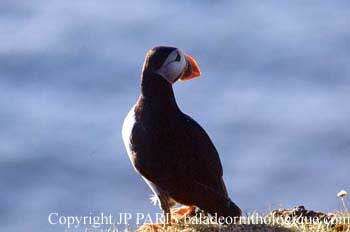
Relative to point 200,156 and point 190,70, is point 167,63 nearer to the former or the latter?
point 190,70

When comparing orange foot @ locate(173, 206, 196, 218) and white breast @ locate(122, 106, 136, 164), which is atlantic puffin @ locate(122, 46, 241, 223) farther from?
orange foot @ locate(173, 206, 196, 218)

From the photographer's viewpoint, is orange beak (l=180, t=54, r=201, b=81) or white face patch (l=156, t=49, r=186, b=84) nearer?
white face patch (l=156, t=49, r=186, b=84)

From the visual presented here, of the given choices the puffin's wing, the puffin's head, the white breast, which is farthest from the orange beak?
the white breast

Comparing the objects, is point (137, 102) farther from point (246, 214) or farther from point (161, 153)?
point (246, 214)

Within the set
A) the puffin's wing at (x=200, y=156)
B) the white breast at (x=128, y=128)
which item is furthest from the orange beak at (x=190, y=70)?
the white breast at (x=128, y=128)

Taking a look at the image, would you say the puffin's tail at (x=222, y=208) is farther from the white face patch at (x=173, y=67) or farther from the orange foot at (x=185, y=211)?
the white face patch at (x=173, y=67)

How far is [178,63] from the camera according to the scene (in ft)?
47.9

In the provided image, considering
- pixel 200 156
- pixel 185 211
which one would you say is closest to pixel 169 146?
pixel 200 156

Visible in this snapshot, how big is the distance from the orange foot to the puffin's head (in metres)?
1.67

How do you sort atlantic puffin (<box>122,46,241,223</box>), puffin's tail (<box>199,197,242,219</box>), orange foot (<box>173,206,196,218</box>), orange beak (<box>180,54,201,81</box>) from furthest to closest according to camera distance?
orange foot (<box>173,206,196,218</box>), orange beak (<box>180,54,201,81</box>), puffin's tail (<box>199,197,242,219</box>), atlantic puffin (<box>122,46,241,223</box>)

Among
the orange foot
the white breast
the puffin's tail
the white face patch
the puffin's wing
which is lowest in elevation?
the puffin's tail

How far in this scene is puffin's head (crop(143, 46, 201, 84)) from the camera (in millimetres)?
14484

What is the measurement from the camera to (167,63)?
1452cm

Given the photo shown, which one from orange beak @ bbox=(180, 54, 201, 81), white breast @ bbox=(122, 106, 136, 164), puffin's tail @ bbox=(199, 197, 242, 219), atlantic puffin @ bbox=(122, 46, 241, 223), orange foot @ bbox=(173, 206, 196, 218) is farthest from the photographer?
orange foot @ bbox=(173, 206, 196, 218)
